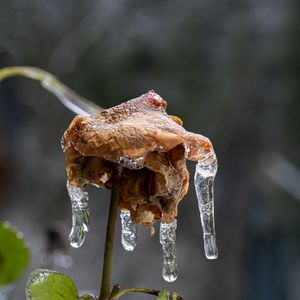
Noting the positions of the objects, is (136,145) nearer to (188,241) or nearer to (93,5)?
(93,5)

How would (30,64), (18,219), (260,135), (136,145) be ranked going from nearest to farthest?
(136,145)
(30,64)
(18,219)
(260,135)

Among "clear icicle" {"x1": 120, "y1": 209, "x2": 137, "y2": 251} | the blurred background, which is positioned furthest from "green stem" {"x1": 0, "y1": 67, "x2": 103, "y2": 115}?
the blurred background

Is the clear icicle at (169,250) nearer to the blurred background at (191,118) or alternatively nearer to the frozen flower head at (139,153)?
the frozen flower head at (139,153)

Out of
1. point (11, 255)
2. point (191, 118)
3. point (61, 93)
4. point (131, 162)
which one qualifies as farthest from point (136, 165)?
point (191, 118)

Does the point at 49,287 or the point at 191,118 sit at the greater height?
the point at 191,118

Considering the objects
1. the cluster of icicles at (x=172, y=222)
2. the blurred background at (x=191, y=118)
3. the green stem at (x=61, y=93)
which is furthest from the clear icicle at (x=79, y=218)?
the blurred background at (x=191, y=118)

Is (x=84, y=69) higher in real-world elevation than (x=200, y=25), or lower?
lower

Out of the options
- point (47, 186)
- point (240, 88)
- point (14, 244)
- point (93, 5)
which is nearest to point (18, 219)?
point (47, 186)

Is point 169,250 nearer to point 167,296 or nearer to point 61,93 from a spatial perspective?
point 167,296
